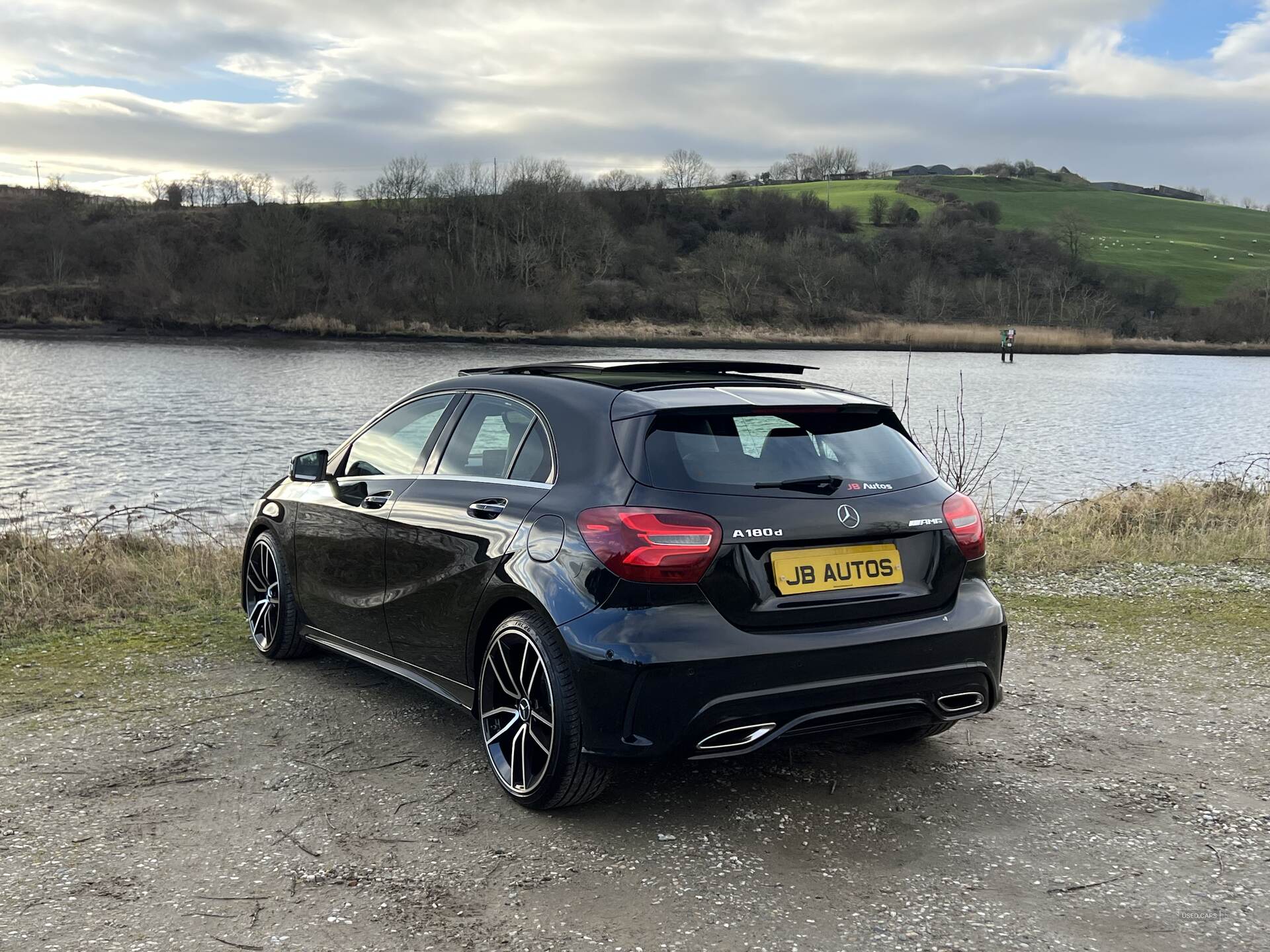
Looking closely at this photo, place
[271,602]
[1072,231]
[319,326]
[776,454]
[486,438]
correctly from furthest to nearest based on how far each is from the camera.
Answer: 1. [1072,231]
2. [319,326]
3. [271,602]
4. [486,438]
5. [776,454]

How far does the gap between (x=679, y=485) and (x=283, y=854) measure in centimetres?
180

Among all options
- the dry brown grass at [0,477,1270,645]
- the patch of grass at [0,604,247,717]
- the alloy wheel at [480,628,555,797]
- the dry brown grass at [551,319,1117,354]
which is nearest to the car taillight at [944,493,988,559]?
the alloy wheel at [480,628,555,797]

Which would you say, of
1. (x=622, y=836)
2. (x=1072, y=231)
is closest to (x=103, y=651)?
(x=622, y=836)

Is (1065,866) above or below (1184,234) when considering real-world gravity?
below

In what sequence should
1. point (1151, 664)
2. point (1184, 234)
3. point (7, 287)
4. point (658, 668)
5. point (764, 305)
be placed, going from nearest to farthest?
point (658, 668) < point (1151, 664) < point (7, 287) < point (764, 305) < point (1184, 234)

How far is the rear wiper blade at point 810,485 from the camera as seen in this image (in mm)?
3861

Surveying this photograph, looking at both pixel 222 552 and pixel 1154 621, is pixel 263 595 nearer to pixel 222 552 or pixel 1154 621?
pixel 222 552

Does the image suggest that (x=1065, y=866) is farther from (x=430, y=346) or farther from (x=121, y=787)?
(x=430, y=346)

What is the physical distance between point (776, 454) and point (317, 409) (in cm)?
2994

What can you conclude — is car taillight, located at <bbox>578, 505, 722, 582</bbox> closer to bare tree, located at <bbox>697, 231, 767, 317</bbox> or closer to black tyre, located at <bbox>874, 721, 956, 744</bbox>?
black tyre, located at <bbox>874, 721, 956, 744</bbox>

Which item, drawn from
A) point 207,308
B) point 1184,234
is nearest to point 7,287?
point 207,308

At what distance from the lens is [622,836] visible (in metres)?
3.88

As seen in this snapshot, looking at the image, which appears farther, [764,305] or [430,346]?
[764,305]

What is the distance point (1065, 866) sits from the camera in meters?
3.67
